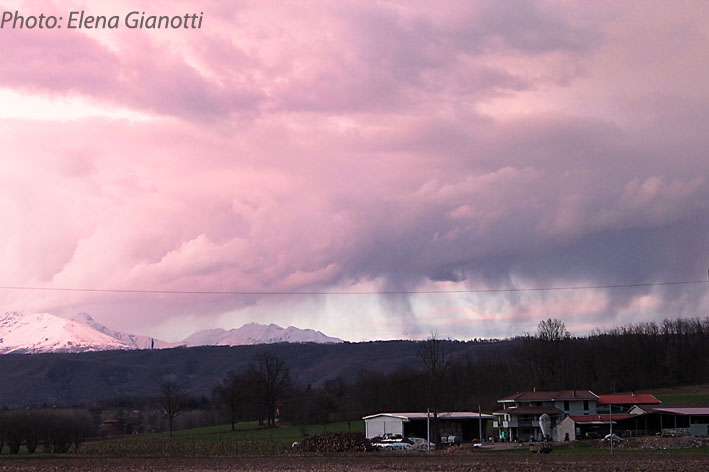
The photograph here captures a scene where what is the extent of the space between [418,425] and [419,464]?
→ 148 ft

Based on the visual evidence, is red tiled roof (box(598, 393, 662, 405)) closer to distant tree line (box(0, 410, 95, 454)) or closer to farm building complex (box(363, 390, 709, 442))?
farm building complex (box(363, 390, 709, 442))

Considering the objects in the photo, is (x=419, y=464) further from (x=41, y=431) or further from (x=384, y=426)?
(x=41, y=431)

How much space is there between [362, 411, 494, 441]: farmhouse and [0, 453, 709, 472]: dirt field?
29.5 metres

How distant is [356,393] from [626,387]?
5332cm

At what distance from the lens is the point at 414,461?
196ft

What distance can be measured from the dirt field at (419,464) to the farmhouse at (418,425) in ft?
96.9

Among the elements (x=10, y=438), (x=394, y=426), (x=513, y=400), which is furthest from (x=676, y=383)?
(x=10, y=438)

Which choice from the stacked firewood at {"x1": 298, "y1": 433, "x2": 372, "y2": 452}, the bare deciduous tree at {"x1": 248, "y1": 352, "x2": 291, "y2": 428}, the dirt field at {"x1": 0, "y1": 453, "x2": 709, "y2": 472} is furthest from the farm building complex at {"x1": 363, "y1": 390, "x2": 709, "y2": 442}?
the bare deciduous tree at {"x1": 248, "y1": 352, "x2": 291, "y2": 428}

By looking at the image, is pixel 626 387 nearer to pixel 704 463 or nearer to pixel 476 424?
pixel 476 424

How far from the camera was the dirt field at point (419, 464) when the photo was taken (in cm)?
4997

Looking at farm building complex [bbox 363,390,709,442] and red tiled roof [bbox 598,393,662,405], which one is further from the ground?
red tiled roof [bbox 598,393,662,405]

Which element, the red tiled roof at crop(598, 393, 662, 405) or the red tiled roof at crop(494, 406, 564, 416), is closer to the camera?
the red tiled roof at crop(494, 406, 564, 416)

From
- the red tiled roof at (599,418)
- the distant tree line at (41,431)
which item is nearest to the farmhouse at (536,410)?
the red tiled roof at (599,418)

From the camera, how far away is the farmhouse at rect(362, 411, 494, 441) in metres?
96.8
